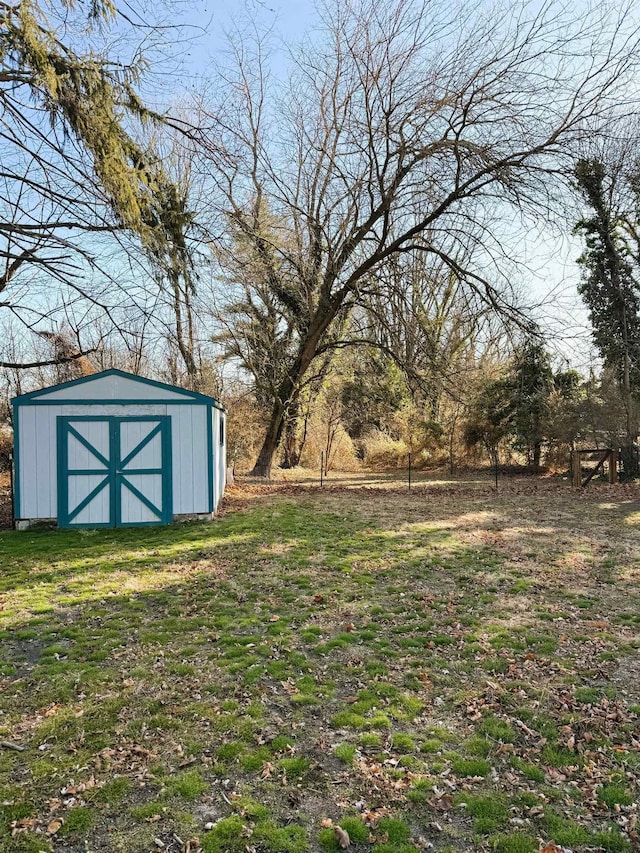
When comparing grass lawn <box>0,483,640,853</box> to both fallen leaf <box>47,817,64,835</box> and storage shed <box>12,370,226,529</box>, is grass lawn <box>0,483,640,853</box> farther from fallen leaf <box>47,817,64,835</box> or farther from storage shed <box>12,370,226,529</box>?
storage shed <box>12,370,226,529</box>

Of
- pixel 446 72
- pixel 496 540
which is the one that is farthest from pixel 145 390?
pixel 446 72

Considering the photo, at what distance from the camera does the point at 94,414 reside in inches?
382

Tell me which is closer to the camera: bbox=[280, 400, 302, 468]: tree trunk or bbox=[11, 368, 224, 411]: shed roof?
bbox=[11, 368, 224, 411]: shed roof

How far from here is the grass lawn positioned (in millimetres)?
2541

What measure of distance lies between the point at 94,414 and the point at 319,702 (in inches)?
294

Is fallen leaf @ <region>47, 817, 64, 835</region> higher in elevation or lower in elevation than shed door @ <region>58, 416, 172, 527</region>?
lower

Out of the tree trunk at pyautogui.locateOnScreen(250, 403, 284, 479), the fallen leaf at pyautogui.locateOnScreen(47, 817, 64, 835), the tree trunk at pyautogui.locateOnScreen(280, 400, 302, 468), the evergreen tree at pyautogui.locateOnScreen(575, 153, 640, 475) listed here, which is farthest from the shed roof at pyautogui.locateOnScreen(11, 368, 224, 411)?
the evergreen tree at pyautogui.locateOnScreen(575, 153, 640, 475)

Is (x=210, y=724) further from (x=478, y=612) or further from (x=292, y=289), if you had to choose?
(x=292, y=289)

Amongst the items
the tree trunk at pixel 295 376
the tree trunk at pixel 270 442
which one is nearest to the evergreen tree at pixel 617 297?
the tree trunk at pixel 295 376

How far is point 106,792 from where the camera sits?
2.74 meters

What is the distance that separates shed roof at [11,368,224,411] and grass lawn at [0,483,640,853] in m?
2.92

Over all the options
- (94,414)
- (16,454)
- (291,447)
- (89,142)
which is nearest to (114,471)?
(94,414)

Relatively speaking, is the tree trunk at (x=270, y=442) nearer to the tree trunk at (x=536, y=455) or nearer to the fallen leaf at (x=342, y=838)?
the tree trunk at (x=536, y=455)

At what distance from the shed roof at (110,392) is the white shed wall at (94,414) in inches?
1.5
